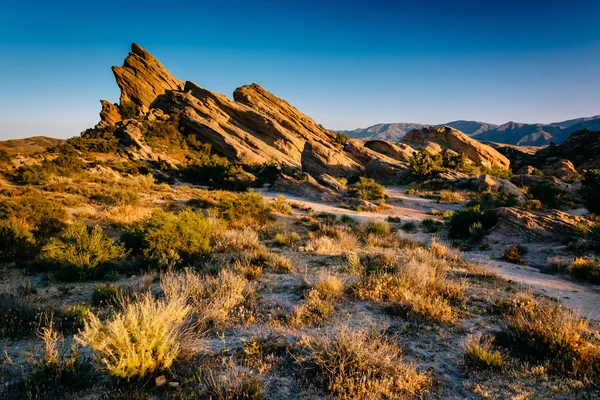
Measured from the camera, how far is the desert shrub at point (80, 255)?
716 centimetres

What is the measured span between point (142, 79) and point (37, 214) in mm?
44053

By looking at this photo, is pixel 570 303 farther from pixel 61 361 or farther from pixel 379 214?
pixel 379 214

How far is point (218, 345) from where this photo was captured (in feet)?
14.3

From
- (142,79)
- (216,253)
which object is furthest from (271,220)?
(142,79)

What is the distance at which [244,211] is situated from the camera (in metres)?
14.5

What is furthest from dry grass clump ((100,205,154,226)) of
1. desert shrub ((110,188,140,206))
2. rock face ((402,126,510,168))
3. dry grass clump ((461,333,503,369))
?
rock face ((402,126,510,168))

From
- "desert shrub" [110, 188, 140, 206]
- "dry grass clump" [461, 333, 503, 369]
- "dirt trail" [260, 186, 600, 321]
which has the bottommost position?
"dirt trail" [260, 186, 600, 321]

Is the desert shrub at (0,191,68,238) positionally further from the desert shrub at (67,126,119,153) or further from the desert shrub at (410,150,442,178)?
the desert shrub at (410,150,442,178)

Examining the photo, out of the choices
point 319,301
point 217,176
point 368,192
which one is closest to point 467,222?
point 368,192

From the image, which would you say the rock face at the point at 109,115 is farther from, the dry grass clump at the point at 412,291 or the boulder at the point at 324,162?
the dry grass clump at the point at 412,291

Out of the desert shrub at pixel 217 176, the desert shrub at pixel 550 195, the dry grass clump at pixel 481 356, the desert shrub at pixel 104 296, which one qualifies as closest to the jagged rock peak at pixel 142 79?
the desert shrub at pixel 217 176

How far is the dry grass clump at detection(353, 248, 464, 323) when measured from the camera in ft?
17.5

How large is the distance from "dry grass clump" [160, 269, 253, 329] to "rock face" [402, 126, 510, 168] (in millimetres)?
44622

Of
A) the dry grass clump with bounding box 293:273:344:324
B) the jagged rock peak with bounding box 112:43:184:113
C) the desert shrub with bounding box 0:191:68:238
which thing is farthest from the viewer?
the jagged rock peak with bounding box 112:43:184:113
